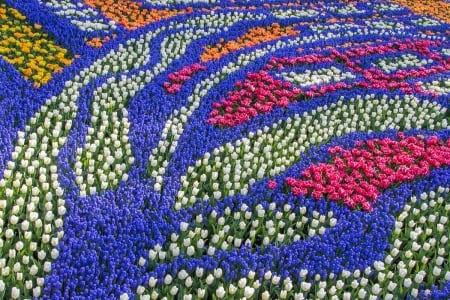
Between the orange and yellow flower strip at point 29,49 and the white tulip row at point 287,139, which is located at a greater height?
the orange and yellow flower strip at point 29,49

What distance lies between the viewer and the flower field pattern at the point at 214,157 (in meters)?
6.35

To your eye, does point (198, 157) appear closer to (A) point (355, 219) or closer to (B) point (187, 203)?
(B) point (187, 203)

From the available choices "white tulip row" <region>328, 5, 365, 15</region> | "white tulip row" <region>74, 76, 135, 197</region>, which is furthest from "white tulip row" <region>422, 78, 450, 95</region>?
"white tulip row" <region>74, 76, 135, 197</region>

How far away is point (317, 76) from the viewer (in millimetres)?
11367

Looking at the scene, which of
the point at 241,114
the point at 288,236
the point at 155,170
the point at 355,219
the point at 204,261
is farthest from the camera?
the point at 241,114

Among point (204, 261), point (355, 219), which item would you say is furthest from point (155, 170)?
point (355, 219)

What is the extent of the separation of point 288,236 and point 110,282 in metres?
2.17

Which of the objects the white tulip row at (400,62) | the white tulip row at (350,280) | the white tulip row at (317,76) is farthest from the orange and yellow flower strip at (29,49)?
the white tulip row at (400,62)

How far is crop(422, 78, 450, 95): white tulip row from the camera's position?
37.6 feet

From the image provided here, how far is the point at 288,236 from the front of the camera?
23.1ft

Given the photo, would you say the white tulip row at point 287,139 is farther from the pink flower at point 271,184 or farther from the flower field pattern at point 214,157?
the pink flower at point 271,184

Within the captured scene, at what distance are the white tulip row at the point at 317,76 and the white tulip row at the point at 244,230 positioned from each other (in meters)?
4.04

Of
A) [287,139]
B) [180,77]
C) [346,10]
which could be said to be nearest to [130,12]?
[180,77]

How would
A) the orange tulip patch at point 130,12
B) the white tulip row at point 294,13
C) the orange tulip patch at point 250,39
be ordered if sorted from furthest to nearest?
1. the white tulip row at point 294,13
2. the orange tulip patch at point 130,12
3. the orange tulip patch at point 250,39
